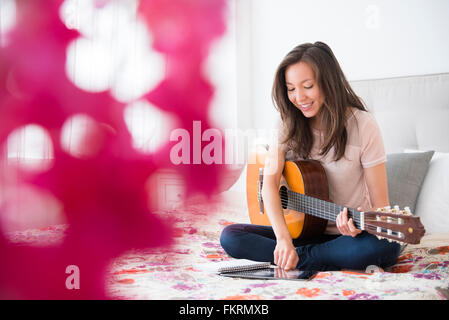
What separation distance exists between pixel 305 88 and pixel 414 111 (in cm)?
87

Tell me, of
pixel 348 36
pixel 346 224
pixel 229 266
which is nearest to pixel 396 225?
pixel 346 224

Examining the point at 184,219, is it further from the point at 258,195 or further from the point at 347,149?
the point at 347,149

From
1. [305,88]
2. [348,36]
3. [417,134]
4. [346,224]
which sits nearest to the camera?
[346,224]

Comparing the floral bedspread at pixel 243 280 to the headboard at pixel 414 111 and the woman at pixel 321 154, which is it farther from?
the headboard at pixel 414 111

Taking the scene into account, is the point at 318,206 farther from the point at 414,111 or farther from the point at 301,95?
the point at 414,111

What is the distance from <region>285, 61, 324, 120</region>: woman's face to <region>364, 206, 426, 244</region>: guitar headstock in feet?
1.32

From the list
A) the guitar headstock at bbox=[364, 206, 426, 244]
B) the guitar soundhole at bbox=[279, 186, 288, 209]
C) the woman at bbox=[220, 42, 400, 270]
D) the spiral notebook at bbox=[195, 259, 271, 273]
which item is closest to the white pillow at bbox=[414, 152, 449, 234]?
the woman at bbox=[220, 42, 400, 270]

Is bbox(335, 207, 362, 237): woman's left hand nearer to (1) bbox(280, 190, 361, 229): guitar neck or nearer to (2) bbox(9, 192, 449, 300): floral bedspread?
(1) bbox(280, 190, 361, 229): guitar neck

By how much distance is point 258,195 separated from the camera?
1.54 m

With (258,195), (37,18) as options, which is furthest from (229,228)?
(37,18)

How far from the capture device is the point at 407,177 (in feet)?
5.15

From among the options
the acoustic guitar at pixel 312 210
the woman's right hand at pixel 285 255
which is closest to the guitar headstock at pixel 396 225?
the acoustic guitar at pixel 312 210

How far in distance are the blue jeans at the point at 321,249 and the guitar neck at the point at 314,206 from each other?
0.08 m

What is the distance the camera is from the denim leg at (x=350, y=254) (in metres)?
1.07
